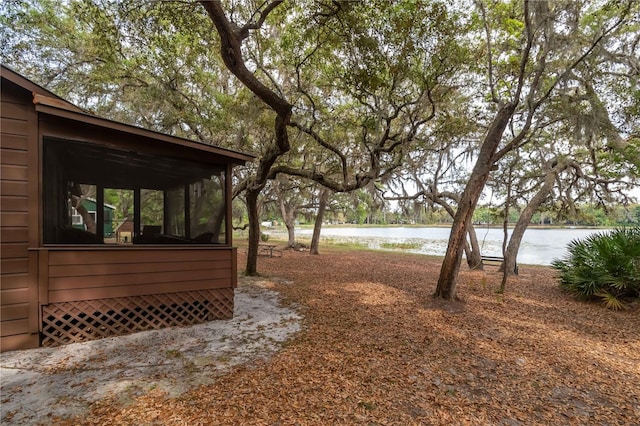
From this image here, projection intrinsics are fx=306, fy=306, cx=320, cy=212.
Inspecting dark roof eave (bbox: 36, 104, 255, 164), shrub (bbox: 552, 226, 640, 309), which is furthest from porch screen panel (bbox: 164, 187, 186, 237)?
shrub (bbox: 552, 226, 640, 309)

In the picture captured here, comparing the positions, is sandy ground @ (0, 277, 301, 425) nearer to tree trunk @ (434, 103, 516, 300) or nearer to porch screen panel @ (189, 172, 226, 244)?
porch screen panel @ (189, 172, 226, 244)

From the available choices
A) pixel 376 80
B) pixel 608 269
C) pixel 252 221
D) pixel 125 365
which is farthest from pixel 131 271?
pixel 608 269

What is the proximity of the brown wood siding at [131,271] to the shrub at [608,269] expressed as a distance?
7511 millimetres

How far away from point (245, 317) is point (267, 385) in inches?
92.8

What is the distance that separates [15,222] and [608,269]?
10.3 meters

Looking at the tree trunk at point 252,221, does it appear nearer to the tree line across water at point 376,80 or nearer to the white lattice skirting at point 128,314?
the tree line across water at point 376,80

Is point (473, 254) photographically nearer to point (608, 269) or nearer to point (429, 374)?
point (608, 269)

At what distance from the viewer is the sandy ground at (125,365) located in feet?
8.77

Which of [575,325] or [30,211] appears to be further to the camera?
[575,325]

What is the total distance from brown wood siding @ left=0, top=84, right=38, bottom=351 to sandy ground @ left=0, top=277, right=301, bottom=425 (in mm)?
301

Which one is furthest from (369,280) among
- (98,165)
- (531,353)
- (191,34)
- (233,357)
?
(191,34)

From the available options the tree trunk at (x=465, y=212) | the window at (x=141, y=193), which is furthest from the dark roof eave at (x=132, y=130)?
the tree trunk at (x=465, y=212)

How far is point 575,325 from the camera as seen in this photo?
508cm

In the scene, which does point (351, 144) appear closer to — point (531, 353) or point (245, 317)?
point (245, 317)
